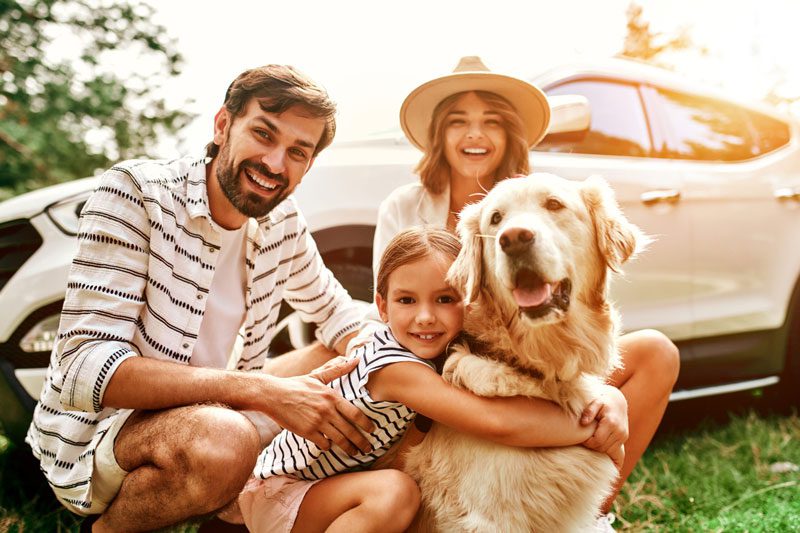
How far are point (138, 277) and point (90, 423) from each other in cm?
51

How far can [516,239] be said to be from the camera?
59.5 inches

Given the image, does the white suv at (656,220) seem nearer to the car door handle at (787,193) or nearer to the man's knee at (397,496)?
Answer: the car door handle at (787,193)

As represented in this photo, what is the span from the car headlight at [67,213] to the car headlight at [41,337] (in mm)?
389

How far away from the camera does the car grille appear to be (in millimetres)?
2602

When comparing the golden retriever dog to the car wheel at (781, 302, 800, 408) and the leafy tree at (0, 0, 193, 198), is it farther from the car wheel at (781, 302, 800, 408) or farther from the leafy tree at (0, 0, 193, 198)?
the leafy tree at (0, 0, 193, 198)

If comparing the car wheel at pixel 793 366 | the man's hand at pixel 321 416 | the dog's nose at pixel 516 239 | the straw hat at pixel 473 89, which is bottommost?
the car wheel at pixel 793 366

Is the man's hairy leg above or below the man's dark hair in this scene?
below

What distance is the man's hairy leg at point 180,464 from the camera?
167 cm

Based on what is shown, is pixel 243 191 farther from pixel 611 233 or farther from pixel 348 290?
pixel 611 233

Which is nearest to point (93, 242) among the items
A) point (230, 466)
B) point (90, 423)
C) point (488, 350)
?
point (90, 423)

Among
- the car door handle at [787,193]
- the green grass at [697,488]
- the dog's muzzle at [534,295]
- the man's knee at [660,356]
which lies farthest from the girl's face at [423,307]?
the car door handle at [787,193]

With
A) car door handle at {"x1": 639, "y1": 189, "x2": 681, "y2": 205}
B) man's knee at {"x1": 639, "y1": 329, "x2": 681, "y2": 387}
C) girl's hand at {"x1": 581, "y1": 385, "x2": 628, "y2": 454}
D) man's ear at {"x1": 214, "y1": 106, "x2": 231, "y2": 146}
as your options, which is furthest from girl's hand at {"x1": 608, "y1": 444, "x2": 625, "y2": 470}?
car door handle at {"x1": 639, "y1": 189, "x2": 681, "y2": 205}

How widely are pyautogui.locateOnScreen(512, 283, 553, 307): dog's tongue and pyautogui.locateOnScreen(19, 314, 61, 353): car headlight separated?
6.79 ft

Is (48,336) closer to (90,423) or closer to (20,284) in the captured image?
(20,284)
